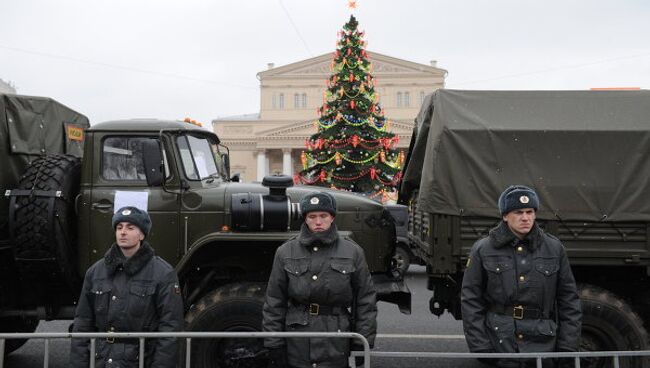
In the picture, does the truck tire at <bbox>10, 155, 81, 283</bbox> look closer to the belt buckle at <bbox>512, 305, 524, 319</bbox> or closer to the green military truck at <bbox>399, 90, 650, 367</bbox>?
the green military truck at <bbox>399, 90, 650, 367</bbox>

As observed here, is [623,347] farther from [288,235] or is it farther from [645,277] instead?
[288,235]

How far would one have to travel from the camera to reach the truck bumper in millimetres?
5062

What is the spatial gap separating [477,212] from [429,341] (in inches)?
101

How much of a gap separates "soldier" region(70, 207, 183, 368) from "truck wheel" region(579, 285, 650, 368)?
3689 mm

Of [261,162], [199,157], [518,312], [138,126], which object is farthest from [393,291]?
[261,162]

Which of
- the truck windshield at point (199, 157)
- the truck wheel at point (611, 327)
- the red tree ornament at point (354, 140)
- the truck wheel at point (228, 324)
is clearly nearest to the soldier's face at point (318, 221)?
the truck wheel at point (228, 324)

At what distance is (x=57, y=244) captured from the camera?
484cm

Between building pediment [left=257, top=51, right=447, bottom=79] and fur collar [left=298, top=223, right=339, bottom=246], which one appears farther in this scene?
building pediment [left=257, top=51, right=447, bottom=79]

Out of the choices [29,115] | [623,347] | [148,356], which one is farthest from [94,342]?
[623,347]

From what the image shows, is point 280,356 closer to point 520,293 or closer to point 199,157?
point 520,293

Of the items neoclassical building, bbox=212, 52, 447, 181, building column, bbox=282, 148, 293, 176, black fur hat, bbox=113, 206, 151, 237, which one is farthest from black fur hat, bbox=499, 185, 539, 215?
neoclassical building, bbox=212, 52, 447, 181

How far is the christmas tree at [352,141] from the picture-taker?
21375 millimetres

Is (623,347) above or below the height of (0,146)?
below

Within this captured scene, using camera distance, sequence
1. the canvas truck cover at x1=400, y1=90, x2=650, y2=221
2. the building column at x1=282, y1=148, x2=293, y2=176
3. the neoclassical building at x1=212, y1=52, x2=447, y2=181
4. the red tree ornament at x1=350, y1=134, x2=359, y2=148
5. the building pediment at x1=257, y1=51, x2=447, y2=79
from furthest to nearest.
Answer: the building pediment at x1=257, y1=51, x2=447, y2=79
the neoclassical building at x1=212, y1=52, x2=447, y2=181
the building column at x1=282, y1=148, x2=293, y2=176
the red tree ornament at x1=350, y1=134, x2=359, y2=148
the canvas truck cover at x1=400, y1=90, x2=650, y2=221
